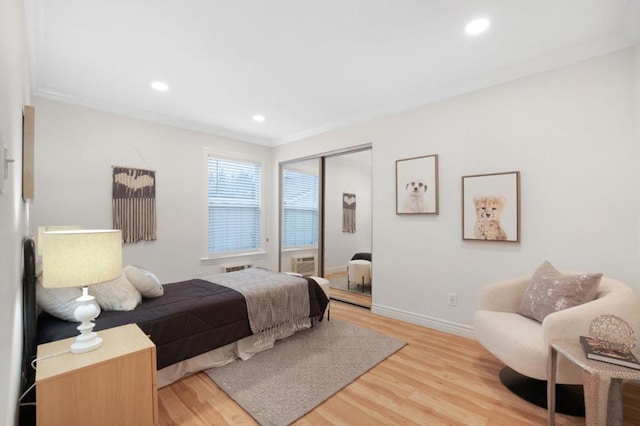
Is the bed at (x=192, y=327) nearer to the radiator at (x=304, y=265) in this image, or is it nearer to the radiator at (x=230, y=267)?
the radiator at (x=230, y=267)

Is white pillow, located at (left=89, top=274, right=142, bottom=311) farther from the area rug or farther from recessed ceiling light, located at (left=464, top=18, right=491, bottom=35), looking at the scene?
recessed ceiling light, located at (left=464, top=18, right=491, bottom=35)

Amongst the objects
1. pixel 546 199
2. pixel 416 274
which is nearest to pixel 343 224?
pixel 416 274

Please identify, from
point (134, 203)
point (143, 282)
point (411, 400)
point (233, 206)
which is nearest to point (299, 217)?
point (233, 206)

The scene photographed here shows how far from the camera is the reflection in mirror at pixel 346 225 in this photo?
4.48 m

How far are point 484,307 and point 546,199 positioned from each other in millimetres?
1120

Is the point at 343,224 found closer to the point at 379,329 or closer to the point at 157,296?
the point at 379,329

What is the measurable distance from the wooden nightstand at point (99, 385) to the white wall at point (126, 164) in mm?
2263

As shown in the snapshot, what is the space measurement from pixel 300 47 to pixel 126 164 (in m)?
2.70

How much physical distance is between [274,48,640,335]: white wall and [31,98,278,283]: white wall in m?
2.63

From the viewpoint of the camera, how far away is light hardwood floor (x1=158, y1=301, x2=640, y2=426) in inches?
69.8

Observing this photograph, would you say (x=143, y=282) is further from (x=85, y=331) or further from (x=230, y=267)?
(x=230, y=267)

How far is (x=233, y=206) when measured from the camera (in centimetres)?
471

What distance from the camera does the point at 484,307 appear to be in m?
2.40

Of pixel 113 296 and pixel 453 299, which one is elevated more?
pixel 113 296
